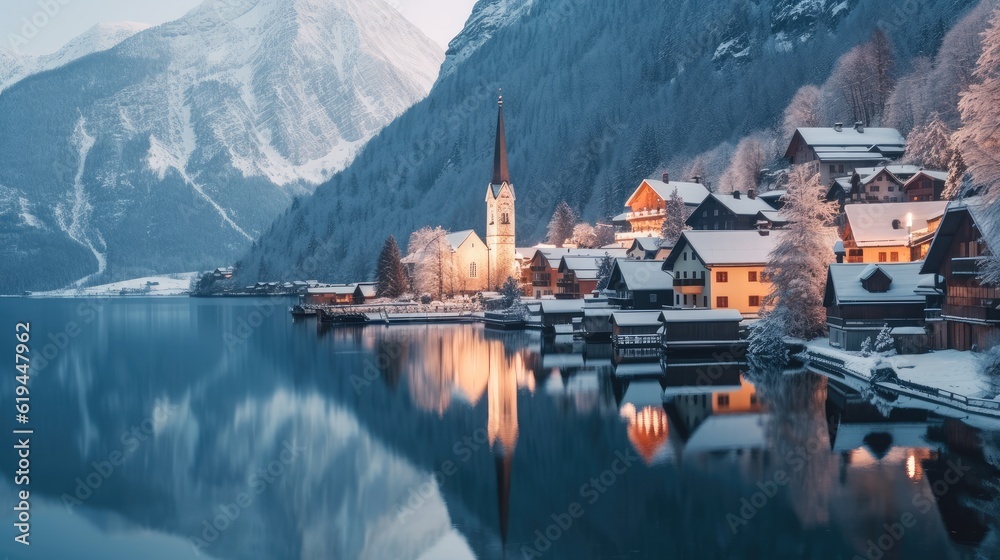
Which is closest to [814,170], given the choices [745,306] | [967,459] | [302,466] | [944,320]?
[745,306]

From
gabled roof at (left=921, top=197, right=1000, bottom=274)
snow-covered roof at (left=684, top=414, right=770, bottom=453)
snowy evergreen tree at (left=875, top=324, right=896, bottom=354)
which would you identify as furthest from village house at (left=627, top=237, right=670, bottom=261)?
snow-covered roof at (left=684, top=414, right=770, bottom=453)

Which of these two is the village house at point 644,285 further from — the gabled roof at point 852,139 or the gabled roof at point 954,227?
the gabled roof at point 852,139

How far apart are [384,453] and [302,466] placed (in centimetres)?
314

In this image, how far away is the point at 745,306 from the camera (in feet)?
203

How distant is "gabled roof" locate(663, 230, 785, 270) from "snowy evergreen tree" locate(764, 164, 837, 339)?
7.17m

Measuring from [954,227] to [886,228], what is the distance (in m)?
18.5

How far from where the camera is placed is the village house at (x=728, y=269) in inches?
2420

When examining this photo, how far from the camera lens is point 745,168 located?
10950 cm

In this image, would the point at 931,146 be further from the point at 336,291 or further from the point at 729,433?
the point at 336,291

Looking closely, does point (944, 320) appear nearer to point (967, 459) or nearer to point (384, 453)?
point (967, 459)

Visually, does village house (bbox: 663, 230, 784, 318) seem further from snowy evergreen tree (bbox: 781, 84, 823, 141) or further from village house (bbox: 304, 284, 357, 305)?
village house (bbox: 304, 284, 357, 305)

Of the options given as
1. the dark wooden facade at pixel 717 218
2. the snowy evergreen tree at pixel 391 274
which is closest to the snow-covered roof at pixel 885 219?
the dark wooden facade at pixel 717 218

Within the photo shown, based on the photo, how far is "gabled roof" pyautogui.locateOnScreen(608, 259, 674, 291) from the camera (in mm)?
69688

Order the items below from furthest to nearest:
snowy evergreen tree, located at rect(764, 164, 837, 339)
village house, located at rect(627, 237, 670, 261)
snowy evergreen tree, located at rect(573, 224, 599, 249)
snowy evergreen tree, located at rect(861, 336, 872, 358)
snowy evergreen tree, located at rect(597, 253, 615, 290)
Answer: snowy evergreen tree, located at rect(573, 224, 599, 249)
snowy evergreen tree, located at rect(597, 253, 615, 290)
village house, located at rect(627, 237, 670, 261)
snowy evergreen tree, located at rect(764, 164, 837, 339)
snowy evergreen tree, located at rect(861, 336, 872, 358)
